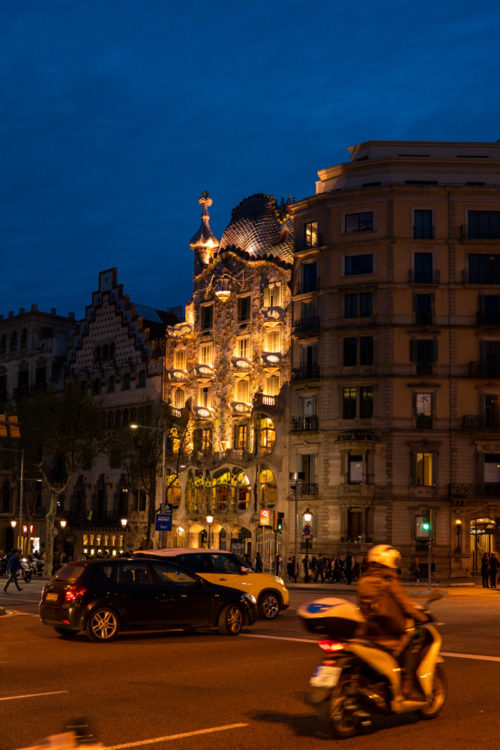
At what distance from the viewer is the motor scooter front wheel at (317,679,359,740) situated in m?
9.18

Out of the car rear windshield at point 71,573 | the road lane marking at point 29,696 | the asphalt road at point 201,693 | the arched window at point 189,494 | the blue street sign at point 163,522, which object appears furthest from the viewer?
the arched window at point 189,494

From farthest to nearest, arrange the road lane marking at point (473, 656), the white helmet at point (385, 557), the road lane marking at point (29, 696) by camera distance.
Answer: the road lane marking at point (473, 656) < the road lane marking at point (29, 696) < the white helmet at point (385, 557)

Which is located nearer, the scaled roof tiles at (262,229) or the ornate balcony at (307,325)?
the ornate balcony at (307,325)

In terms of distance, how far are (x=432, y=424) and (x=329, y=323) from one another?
8.35 metres

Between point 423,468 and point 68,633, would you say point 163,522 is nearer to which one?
point 423,468

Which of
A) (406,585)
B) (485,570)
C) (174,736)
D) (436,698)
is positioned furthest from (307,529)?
(174,736)

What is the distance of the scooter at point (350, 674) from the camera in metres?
9.16

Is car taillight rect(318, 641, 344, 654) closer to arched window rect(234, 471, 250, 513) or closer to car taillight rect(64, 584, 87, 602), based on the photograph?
car taillight rect(64, 584, 87, 602)

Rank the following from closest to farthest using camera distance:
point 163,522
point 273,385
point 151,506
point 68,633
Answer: point 68,633
point 163,522
point 273,385
point 151,506

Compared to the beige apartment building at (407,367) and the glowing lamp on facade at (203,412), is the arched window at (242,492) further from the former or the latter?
the glowing lamp on facade at (203,412)

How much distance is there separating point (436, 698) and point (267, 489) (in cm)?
4993

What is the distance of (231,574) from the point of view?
920 inches

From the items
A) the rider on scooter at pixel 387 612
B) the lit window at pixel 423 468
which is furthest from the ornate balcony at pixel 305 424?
the rider on scooter at pixel 387 612

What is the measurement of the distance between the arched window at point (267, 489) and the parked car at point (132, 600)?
39507 mm
